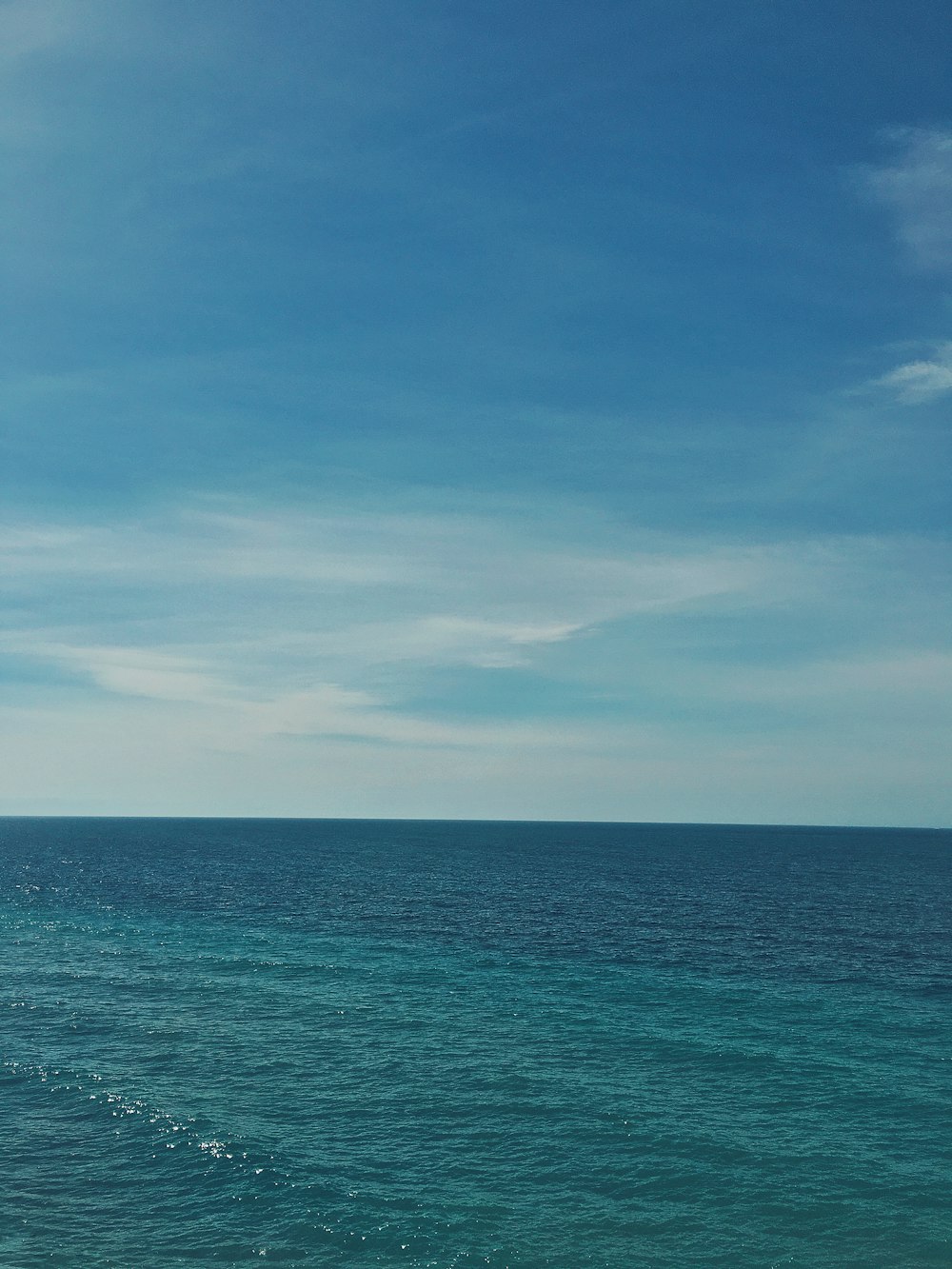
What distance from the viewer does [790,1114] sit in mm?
47719

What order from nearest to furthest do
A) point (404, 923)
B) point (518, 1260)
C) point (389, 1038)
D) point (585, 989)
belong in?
point (518, 1260) → point (389, 1038) → point (585, 989) → point (404, 923)

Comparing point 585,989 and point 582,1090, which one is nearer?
point 582,1090

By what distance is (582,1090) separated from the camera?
5056cm

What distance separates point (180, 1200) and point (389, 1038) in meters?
21.9

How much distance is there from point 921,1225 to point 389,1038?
107 feet

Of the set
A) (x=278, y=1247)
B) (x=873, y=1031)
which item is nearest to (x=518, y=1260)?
(x=278, y=1247)

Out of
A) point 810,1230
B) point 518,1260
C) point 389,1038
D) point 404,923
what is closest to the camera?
point 518,1260

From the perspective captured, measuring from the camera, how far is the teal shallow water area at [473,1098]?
3666 centimetres

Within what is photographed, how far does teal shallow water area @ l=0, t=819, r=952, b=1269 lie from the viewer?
3666cm

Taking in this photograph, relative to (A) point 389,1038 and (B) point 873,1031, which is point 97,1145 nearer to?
(A) point 389,1038

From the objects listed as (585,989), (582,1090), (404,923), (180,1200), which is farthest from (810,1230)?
(404,923)

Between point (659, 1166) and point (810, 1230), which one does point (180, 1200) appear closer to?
point (659, 1166)

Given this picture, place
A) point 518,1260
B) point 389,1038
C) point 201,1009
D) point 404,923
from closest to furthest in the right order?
point 518,1260, point 389,1038, point 201,1009, point 404,923

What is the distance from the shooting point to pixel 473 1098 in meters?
49.9
